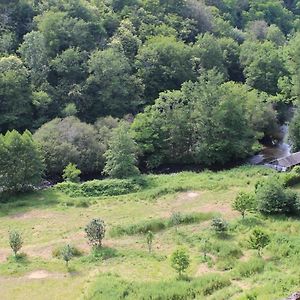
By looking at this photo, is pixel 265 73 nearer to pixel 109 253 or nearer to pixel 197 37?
pixel 197 37

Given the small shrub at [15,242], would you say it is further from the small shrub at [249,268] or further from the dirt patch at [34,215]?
the small shrub at [249,268]

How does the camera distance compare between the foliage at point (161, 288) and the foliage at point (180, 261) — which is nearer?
the foliage at point (161, 288)

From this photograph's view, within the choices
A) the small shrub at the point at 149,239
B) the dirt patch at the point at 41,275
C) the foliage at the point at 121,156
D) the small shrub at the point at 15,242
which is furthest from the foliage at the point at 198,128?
the dirt patch at the point at 41,275

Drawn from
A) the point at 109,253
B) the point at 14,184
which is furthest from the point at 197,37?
the point at 109,253

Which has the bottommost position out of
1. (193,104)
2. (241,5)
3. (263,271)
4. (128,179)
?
(263,271)

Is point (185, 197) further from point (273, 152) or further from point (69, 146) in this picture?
point (273, 152)

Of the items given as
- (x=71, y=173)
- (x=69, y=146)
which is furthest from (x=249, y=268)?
(x=69, y=146)

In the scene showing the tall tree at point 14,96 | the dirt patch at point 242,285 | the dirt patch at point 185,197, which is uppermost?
the tall tree at point 14,96
